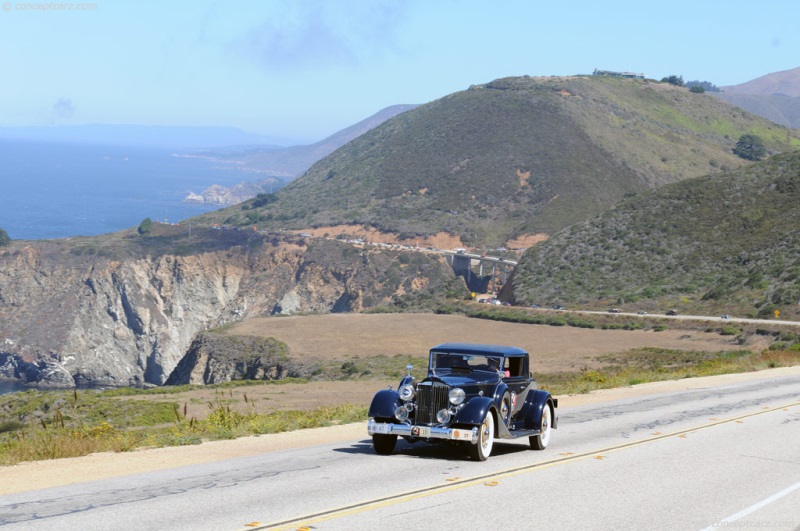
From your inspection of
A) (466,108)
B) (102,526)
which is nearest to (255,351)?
(102,526)

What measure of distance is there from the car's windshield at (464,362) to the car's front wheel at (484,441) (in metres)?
1.10

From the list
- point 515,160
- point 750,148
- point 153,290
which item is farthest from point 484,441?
point 750,148

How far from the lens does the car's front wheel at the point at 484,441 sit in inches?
554

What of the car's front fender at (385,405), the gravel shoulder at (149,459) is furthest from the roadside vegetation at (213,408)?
the car's front fender at (385,405)

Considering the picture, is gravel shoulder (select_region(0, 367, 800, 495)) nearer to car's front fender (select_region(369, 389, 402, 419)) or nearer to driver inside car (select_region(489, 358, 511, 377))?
car's front fender (select_region(369, 389, 402, 419))

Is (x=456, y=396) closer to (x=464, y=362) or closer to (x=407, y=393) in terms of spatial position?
(x=407, y=393)

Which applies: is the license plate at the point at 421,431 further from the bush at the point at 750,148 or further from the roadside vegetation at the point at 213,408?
the bush at the point at 750,148

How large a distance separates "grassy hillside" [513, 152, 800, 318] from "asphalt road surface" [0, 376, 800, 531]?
56.3 meters

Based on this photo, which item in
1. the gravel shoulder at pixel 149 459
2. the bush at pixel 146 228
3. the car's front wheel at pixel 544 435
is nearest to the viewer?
the gravel shoulder at pixel 149 459

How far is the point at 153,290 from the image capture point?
112 m

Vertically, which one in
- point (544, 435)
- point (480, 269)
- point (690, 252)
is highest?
point (690, 252)

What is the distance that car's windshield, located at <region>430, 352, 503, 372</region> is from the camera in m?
15.2

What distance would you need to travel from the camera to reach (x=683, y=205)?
9600 centimetres

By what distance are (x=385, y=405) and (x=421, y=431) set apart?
78 centimetres
